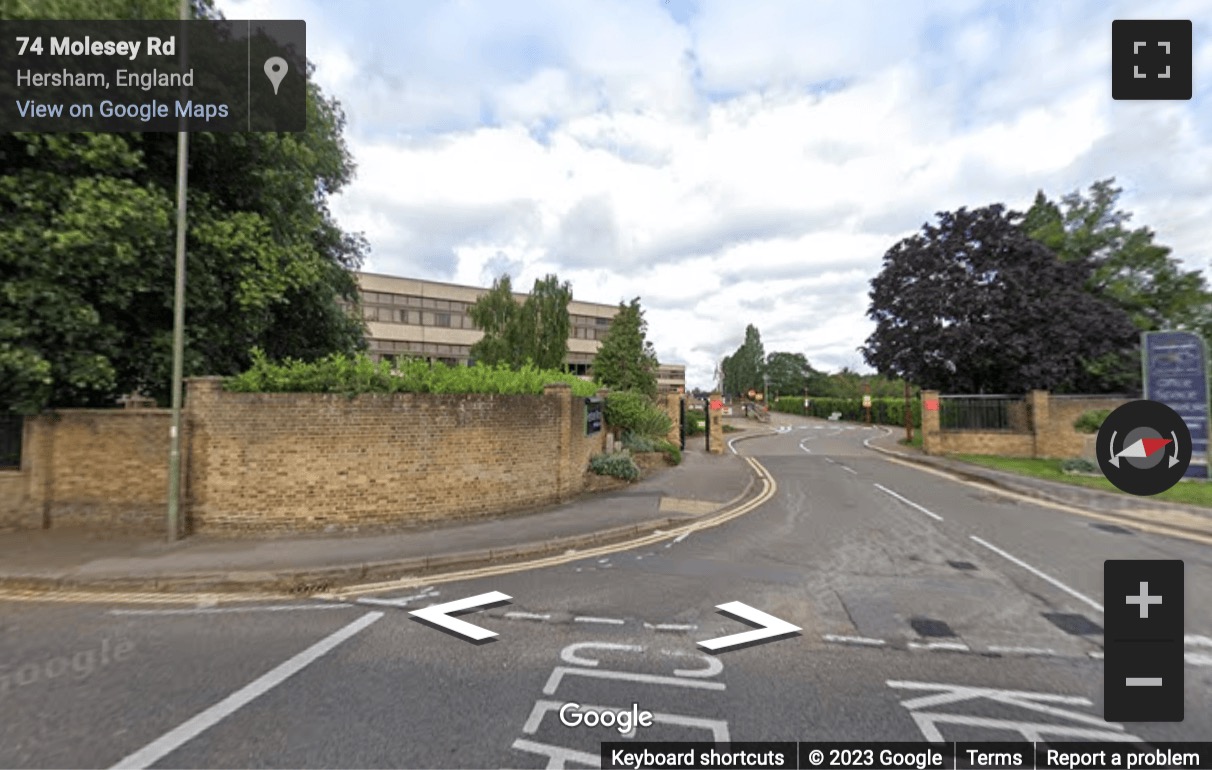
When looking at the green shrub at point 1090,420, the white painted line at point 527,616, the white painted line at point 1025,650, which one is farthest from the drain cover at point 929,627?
the green shrub at point 1090,420

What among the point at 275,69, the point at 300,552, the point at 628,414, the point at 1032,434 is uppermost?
the point at 275,69

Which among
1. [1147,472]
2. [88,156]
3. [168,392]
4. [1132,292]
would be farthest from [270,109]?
[1132,292]

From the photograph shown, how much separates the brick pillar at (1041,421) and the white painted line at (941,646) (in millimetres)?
21725

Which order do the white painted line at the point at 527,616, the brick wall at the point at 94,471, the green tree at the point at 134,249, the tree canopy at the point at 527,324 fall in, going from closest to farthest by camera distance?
the white painted line at the point at 527,616, the green tree at the point at 134,249, the brick wall at the point at 94,471, the tree canopy at the point at 527,324

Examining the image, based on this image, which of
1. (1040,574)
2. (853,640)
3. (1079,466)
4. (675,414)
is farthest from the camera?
(675,414)

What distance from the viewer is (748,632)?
4.71m

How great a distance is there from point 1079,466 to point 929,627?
16.3 m

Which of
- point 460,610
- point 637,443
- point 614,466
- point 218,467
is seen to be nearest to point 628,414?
point 637,443

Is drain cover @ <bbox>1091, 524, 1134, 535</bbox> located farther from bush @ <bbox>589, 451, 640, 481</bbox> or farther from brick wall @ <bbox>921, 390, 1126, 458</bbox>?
brick wall @ <bbox>921, 390, 1126, 458</bbox>

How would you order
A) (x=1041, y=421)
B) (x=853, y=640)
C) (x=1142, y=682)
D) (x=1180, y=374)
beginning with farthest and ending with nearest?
(x=1041, y=421), (x=1180, y=374), (x=853, y=640), (x=1142, y=682)

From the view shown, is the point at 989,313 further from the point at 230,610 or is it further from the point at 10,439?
the point at 10,439

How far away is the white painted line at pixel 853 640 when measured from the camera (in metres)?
4.51

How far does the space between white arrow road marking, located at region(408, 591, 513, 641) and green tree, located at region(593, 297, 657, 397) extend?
895 inches

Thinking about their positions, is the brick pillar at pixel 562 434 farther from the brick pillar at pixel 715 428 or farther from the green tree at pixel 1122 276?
the green tree at pixel 1122 276
